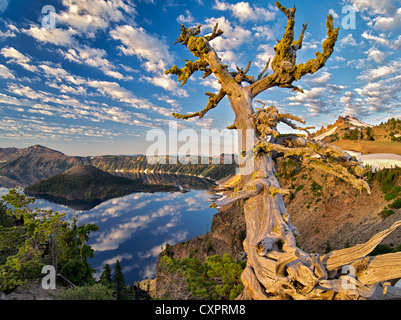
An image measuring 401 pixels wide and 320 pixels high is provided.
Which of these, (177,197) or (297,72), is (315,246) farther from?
(177,197)

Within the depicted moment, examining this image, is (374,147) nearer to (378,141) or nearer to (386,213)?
(378,141)

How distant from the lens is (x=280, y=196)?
4.01 meters

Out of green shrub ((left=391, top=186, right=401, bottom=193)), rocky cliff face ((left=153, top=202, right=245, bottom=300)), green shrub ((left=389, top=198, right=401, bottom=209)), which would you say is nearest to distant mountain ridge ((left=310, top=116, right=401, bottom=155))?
green shrub ((left=391, top=186, right=401, bottom=193))

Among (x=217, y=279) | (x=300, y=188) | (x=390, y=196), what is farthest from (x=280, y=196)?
(x=300, y=188)

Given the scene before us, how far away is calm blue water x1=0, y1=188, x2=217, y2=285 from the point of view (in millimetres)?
66938

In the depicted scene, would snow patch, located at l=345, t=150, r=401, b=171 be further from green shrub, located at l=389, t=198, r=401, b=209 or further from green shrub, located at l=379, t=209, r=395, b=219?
green shrub, located at l=379, t=209, r=395, b=219

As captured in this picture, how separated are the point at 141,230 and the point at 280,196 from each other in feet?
327

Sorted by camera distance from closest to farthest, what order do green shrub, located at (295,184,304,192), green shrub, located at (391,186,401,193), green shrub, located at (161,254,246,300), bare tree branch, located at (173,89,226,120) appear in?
green shrub, located at (161,254,246,300) < bare tree branch, located at (173,89,226,120) < green shrub, located at (391,186,401,193) < green shrub, located at (295,184,304,192)

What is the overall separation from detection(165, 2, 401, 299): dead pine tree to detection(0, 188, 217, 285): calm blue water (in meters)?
43.2

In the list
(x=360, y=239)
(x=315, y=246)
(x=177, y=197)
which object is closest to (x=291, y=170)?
(x=315, y=246)

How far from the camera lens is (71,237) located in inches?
1027

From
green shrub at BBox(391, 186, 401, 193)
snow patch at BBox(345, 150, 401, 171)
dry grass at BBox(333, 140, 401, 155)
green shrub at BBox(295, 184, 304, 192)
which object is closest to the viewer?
green shrub at BBox(391, 186, 401, 193)

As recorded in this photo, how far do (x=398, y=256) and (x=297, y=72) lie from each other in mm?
3903

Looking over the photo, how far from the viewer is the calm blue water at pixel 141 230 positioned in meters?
66.9
